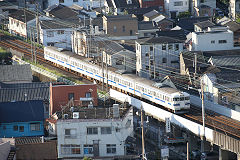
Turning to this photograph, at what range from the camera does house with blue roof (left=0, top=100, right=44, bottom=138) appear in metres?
31.2

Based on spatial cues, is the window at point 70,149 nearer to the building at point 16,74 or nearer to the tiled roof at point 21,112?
the tiled roof at point 21,112

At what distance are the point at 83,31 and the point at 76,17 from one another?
956 centimetres

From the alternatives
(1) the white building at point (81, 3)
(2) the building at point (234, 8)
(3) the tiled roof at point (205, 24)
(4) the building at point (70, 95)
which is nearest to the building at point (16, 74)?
(4) the building at point (70, 95)

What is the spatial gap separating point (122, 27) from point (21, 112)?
2407 cm

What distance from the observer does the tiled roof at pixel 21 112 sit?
3134 cm

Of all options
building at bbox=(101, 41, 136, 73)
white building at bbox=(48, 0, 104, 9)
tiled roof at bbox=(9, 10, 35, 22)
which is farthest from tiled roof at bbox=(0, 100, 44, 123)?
white building at bbox=(48, 0, 104, 9)

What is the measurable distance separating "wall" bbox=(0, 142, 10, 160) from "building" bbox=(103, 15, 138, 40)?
98.7ft

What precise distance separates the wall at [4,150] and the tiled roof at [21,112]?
6.15 metres

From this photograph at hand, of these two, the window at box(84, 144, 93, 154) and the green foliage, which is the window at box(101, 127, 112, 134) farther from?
the green foliage

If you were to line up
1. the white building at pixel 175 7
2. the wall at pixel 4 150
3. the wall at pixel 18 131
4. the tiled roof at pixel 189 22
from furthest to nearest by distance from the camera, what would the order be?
the white building at pixel 175 7
the tiled roof at pixel 189 22
the wall at pixel 18 131
the wall at pixel 4 150

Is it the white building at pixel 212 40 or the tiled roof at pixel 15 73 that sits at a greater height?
the white building at pixel 212 40

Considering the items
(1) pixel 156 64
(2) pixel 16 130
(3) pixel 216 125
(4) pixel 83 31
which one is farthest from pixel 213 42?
(2) pixel 16 130

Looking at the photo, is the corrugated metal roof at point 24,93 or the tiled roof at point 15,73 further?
the tiled roof at point 15,73

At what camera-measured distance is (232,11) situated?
61.6 meters
